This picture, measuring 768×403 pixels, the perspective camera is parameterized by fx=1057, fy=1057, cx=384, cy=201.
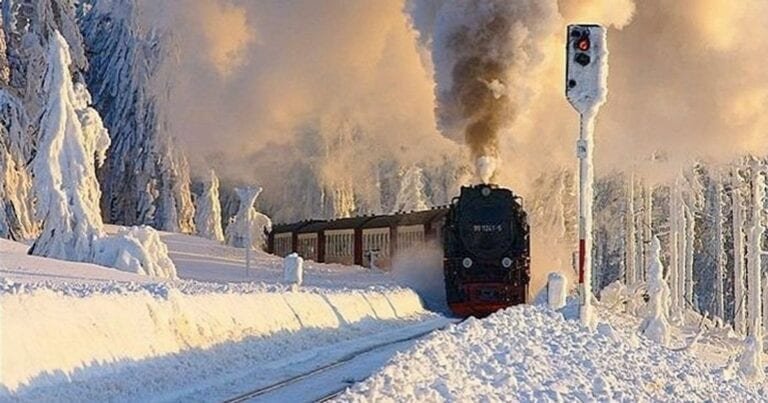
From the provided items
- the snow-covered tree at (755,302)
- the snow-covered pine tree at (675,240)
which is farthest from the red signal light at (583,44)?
the snow-covered pine tree at (675,240)

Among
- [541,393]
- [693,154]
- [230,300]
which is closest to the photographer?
[541,393]

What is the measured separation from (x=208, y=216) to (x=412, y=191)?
13378 millimetres

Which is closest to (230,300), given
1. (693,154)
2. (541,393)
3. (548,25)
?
(541,393)

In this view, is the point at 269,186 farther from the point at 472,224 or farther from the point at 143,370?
the point at 143,370

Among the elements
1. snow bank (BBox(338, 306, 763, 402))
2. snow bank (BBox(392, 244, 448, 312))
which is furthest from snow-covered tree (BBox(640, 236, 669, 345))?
snow bank (BBox(338, 306, 763, 402))

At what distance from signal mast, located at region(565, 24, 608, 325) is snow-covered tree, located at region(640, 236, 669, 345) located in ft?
23.4

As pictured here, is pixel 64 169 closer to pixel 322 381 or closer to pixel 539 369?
pixel 322 381

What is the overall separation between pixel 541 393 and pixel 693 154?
3389 centimetres

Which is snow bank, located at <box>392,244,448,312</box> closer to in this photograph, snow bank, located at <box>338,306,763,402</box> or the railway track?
snow bank, located at <box>338,306,763,402</box>

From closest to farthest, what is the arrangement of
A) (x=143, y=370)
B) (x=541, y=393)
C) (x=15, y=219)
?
(x=541, y=393), (x=143, y=370), (x=15, y=219)

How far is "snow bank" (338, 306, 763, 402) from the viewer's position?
10.9m

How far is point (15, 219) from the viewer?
33625 mm

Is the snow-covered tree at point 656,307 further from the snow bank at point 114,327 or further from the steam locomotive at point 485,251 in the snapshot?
the snow bank at point 114,327

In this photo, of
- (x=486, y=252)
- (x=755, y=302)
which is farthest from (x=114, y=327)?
(x=755, y=302)
